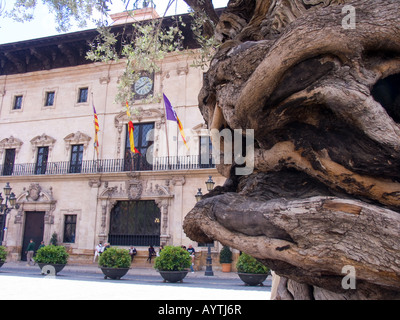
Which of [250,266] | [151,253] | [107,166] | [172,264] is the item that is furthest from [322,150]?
[107,166]

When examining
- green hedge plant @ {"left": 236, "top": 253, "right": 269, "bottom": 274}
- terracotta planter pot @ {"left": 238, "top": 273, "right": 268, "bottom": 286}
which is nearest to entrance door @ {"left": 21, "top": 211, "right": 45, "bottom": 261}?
green hedge plant @ {"left": 236, "top": 253, "right": 269, "bottom": 274}

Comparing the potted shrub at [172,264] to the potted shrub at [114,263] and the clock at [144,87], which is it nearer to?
Answer: the potted shrub at [114,263]

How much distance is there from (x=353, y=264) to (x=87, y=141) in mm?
23221

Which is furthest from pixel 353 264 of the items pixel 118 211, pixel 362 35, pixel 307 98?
pixel 118 211

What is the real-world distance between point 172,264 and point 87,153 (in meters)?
13.2

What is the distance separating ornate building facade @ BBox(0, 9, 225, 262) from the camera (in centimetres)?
2108

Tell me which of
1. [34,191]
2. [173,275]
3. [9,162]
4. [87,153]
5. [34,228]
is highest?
[87,153]

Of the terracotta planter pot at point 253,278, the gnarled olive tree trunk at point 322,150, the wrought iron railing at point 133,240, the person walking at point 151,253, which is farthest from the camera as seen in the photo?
the wrought iron railing at point 133,240

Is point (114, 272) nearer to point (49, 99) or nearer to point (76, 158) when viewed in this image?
point (76, 158)

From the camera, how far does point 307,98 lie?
6.80 ft

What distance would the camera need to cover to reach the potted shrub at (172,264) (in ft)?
40.7

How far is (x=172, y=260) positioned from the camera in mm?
12578

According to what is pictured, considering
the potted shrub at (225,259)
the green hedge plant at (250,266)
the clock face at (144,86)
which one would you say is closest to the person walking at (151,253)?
the potted shrub at (225,259)
